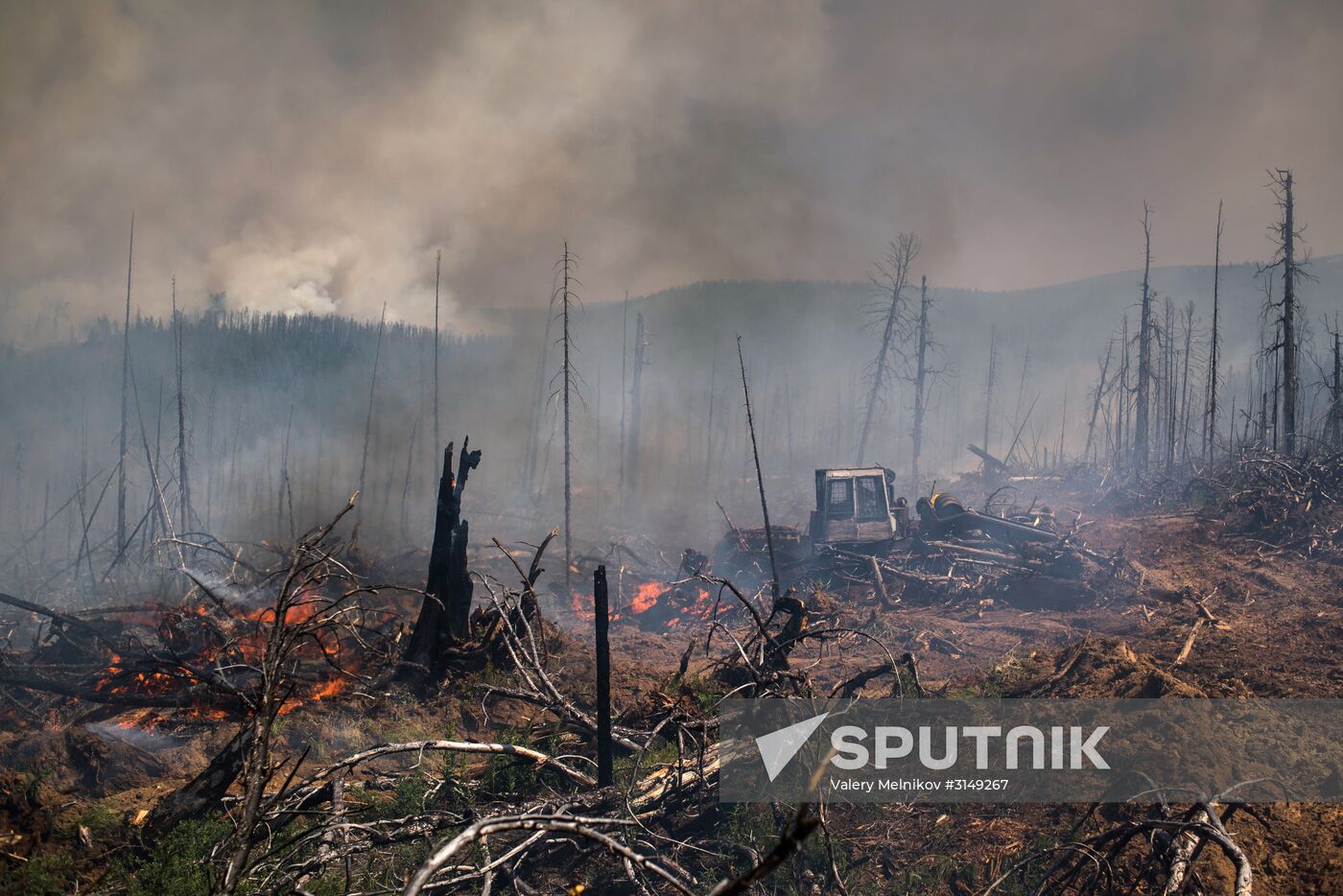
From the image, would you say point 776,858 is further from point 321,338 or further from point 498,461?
point 321,338

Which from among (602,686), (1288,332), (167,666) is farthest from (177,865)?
(1288,332)

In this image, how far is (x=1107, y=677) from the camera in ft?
26.1

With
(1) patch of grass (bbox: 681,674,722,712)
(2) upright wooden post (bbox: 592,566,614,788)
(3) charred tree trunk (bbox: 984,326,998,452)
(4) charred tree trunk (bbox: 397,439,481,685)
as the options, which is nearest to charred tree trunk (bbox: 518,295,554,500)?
(3) charred tree trunk (bbox: 984,326,998,452)

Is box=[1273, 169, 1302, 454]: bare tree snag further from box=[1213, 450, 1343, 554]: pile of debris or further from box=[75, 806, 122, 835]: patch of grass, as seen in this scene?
box=[75, 806, 122, 835]: patch of grass

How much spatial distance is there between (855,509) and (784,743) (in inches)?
482

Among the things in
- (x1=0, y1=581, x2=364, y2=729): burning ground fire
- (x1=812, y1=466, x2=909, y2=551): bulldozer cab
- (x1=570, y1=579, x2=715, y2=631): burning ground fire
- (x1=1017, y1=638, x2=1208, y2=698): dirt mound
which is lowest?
→ (x1=570, y1=579, x2=715, y2=631): burning ground fire

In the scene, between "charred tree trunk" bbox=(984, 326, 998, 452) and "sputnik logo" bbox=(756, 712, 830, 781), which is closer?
"sputnik logo" bbox=(756, 712, 830, 781)

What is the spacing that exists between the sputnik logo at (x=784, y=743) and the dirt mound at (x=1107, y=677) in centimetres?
302

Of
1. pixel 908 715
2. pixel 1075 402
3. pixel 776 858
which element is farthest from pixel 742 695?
pixel 1075 402

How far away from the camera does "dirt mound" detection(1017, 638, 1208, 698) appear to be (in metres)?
7.21

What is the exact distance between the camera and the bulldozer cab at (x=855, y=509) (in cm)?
1834

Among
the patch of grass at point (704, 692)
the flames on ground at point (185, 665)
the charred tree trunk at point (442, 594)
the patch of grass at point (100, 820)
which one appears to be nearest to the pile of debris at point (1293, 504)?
the patch of grass at point (704, 692)

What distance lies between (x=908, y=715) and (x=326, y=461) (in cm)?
3959

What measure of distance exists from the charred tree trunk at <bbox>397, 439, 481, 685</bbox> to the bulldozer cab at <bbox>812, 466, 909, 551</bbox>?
1098 centimetres
